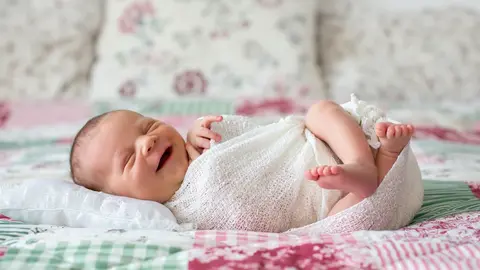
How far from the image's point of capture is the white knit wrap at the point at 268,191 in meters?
1.11

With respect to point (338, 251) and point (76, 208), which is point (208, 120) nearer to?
point (76, 208)

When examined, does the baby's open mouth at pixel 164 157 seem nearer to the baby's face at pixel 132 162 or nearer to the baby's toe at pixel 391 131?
the baby's face at pixel 132 162

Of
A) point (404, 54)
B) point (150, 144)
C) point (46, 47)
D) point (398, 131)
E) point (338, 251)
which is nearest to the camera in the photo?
point (338, 251)

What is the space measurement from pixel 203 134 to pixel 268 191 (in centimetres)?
18

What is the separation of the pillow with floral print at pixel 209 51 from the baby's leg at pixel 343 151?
1194mm

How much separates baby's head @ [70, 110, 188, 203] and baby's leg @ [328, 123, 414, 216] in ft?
0.96

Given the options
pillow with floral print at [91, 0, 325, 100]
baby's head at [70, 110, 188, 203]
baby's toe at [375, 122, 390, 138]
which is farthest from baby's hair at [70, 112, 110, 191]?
pillow with floral print at [91, 0, 325, 100]

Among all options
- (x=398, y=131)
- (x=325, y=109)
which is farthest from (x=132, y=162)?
(x=398, y=131)

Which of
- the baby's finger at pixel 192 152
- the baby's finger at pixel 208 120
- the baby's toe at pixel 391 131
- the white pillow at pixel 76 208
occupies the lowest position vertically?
the white pillow at pixel 76 208

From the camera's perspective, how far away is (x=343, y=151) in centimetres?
113

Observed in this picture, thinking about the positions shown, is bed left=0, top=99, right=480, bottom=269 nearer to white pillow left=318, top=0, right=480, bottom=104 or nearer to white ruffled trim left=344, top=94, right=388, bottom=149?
white ruffled trim left=344, top=94, right=388, bottom=149

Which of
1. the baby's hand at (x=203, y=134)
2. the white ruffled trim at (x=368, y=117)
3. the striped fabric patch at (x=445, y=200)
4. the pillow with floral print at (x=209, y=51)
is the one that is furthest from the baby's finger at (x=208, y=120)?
the pillow with floral print at (x=209, y=51)

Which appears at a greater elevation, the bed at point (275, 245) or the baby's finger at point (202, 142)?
the baby's finger at point (202, 142)

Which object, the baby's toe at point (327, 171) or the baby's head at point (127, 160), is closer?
the baby's toe at point (327, 171)
